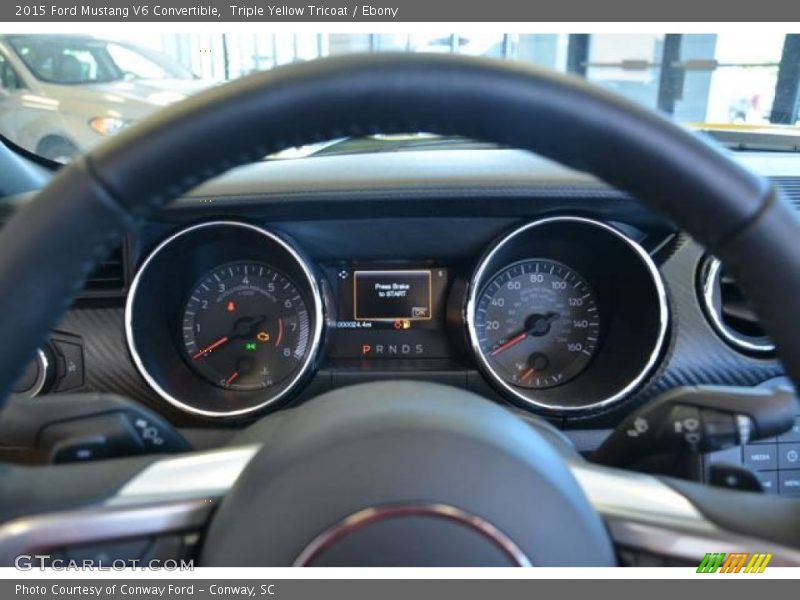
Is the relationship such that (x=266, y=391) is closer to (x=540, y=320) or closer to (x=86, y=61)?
(x=540, y=320)

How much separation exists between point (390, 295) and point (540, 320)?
0.38 m

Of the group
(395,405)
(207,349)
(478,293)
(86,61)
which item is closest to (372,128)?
(395,405)

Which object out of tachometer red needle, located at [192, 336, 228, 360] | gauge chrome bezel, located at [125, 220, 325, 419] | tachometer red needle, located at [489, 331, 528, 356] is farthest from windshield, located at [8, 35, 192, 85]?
tachometer red needle, located at [489, 331, 528, 356]

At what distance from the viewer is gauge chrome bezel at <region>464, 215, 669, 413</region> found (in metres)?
1.90

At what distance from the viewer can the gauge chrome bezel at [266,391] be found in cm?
189

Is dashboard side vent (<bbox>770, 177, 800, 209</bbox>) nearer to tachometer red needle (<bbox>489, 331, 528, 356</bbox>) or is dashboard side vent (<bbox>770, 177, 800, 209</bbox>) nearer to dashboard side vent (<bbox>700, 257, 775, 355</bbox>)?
dashboard side vent (<bbox>700, 257, 775, 355</bbox>)

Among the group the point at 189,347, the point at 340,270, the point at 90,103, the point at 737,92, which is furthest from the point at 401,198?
the point at 737,92

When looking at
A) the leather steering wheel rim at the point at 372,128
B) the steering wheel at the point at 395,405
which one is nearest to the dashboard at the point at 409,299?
the steering wheel at the point at 395,405

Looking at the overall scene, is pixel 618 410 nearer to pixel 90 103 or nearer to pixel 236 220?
pixel 236 220

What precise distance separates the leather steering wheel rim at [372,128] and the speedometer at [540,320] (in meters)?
1.40

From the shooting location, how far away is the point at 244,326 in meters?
2.01

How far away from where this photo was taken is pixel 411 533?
2.60 ft

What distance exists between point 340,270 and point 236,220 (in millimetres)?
285

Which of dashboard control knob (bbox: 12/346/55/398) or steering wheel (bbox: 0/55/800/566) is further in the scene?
dashboard control knob (bbox: 12/346/55/398)
